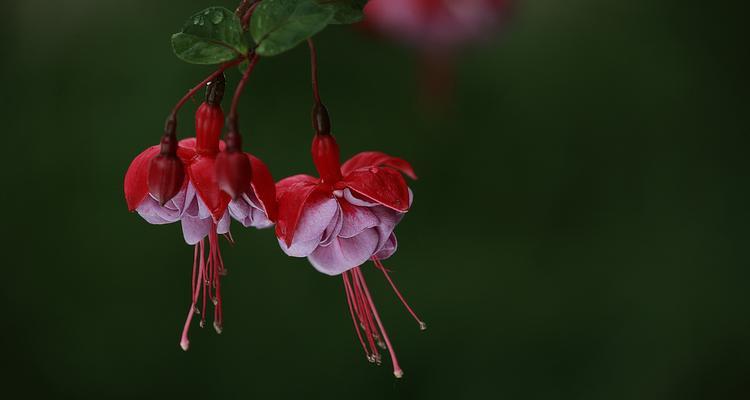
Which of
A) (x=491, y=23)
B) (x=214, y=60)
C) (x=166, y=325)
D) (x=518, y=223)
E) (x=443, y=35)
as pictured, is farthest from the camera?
(x=518, y=223)

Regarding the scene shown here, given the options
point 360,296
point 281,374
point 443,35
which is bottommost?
point 281,374

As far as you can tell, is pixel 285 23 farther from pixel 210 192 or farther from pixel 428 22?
pixel 428 22

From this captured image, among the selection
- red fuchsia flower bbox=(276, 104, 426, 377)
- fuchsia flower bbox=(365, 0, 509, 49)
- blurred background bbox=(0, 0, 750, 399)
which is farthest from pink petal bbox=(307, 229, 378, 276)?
blurred background bbox=(0, 0, 750, 399)

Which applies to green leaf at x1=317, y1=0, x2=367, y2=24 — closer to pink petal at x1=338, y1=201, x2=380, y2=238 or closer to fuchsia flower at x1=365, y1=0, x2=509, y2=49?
pink petal at x1=338, y1=201, x2=380, y2=238

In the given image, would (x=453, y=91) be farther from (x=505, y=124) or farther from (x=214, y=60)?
(x=214, y=60)

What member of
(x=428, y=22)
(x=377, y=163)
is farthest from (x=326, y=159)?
(x=428, y=22)

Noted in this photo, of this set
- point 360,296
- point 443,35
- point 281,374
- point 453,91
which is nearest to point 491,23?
point 443,35

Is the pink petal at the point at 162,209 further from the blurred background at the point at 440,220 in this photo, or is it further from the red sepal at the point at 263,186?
the blurred background at the point at 440,220

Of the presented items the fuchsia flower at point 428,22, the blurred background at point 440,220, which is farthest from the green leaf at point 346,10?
the blurred background at point 440,220

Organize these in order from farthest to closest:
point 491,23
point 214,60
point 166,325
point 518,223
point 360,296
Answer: point 518,223 → point 166,325 → point 491,23 → point 360,296 → point 214,60
